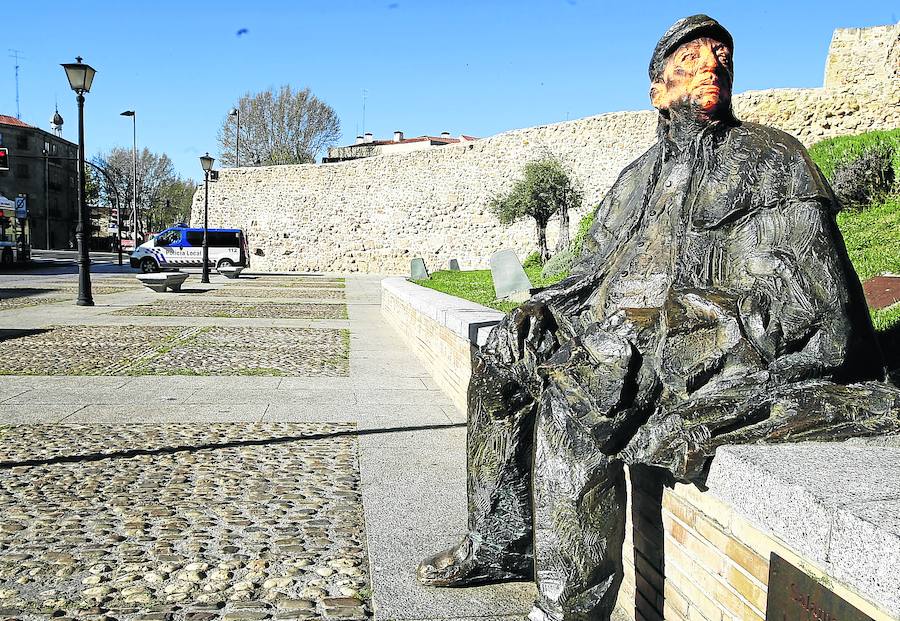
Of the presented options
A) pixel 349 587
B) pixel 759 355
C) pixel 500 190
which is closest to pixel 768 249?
pixel 759 355

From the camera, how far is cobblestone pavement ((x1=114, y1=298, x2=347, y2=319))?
45.3 feet

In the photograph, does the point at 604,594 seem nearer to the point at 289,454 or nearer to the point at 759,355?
the point at 759,355

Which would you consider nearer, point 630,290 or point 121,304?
point 630,290

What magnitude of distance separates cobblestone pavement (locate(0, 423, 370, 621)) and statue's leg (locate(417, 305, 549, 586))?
1.67 feet

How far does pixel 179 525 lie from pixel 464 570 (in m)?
1.44

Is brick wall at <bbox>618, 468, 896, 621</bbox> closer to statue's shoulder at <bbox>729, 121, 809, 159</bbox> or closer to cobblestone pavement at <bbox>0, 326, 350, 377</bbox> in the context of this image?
statue's shoulder at <bbox>729, 121, 809, 159</bbox>

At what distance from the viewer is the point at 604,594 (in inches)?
83.2

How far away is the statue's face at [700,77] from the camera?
7.64 feet

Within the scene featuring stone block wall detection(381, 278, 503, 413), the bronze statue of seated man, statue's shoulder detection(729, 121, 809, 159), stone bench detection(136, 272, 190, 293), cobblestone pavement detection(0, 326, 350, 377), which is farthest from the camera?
stone bench detection(136, 272, 190, 293)

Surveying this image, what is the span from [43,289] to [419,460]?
17191mm

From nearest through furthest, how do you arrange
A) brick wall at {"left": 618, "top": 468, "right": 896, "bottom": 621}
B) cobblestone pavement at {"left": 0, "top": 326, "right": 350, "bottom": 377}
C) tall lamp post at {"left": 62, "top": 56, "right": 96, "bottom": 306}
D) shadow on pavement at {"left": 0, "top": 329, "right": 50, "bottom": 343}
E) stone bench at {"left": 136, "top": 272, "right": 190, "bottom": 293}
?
brick wall at {"left": 618, "top": 468, "right": 896, "bottom": 621} → cobblestone pavement at {"left": 0, "top": 326, "right": 350, "bottom": 377} → shadow on pavement at {"left": 0, "top": 329, "right": 50, "bottom": 343} → tall lamp post at {"left": 62, "top": 56, "right": 96, "bottom": 306} → stone bench at {"left": 136, "top": 272, "right": 190, "bottom": 293}

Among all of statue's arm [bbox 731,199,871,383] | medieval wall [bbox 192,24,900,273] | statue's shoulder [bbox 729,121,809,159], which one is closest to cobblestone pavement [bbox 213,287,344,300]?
medieval wall [bbox 192,24,900,273]

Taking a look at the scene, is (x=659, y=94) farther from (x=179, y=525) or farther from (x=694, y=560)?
(x=179, y=525)

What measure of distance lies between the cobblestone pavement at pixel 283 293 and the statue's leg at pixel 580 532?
17192 mm
